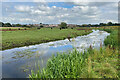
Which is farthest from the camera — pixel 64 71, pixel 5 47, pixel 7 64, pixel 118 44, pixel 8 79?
pixel 5 47

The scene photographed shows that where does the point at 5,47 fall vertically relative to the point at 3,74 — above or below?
above

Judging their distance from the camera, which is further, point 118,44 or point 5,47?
point 5,47

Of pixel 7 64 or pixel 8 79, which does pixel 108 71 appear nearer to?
pixel 8 79

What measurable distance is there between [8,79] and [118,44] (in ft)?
48.9

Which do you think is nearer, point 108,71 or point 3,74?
point 108,71

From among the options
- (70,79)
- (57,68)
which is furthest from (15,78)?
(70,79)

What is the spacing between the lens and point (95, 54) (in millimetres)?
10797

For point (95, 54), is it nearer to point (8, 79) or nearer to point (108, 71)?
point (108, 71)

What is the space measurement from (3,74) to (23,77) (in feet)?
6.65

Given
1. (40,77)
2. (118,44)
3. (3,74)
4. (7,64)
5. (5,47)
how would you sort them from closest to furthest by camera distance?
(40,77) < (3,74) < (7,64) < (118,44) < (5,47)

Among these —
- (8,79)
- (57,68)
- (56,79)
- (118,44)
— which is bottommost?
(8,79)

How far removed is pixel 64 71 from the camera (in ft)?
23.8

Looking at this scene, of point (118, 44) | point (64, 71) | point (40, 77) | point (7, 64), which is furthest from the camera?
point (118, 44)

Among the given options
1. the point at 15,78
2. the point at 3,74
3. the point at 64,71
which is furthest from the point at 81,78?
the point at 3,74
